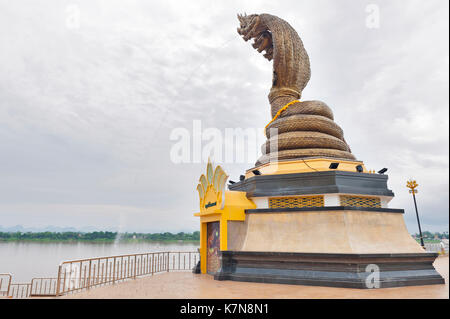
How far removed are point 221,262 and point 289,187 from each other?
3.17 metres

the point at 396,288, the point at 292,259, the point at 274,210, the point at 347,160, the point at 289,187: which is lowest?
the point at 396,288

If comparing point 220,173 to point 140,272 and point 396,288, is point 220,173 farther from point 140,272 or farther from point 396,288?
point 396,288

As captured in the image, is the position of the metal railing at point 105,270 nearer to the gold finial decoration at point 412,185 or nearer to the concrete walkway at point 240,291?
the concrete walkway at point 240,291

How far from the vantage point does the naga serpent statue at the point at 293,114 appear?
11.1 m

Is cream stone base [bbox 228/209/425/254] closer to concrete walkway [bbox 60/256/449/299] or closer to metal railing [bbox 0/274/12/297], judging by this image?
concrete walkway [bbox 60/256/449/299]

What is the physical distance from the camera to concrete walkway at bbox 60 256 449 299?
21.6ft

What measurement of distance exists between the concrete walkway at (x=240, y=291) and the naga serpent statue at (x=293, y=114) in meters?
4.78

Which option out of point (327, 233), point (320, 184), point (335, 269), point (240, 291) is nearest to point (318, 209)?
point (327, 233)

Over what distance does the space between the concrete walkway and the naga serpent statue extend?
4.78m

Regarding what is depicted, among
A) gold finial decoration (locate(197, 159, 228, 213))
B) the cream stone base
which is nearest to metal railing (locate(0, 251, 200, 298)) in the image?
gold finial decoration (locate(197, 159, 228, 213))

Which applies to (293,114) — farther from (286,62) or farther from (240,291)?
(240,291)

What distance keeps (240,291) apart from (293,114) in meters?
7.47
